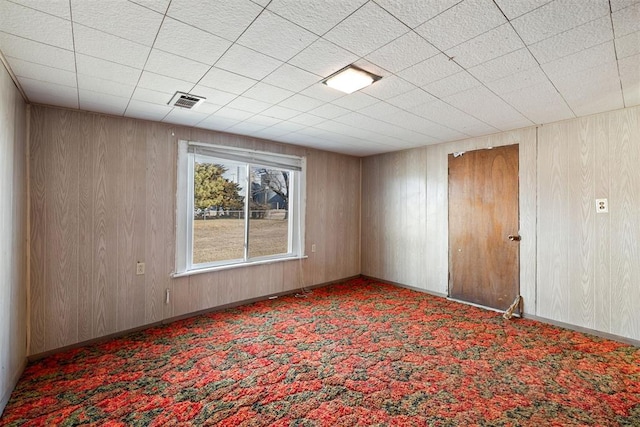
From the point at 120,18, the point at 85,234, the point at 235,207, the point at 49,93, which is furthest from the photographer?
the point at 235,207

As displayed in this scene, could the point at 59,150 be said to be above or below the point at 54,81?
below

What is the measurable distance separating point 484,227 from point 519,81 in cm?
227

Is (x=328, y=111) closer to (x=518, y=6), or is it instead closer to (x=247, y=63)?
(x=247, y=63)

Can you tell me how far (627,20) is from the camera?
1.59 meters

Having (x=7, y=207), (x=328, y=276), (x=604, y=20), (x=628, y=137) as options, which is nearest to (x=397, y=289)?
(x=328, y=276)

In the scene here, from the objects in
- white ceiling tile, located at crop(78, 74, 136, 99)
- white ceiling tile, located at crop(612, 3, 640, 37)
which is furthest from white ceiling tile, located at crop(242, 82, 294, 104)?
white ceiling tile, located at crop(612, 3, 640, 37)

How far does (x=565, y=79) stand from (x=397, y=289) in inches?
143

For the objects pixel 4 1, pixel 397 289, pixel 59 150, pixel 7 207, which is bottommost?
pixel 397 289

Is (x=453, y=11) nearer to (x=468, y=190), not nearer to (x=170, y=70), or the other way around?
(x=170, y=70)

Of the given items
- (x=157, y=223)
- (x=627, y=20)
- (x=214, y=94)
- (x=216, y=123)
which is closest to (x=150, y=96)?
(x=214, y=94)

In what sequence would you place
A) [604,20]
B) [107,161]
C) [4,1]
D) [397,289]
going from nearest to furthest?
[4,1], [604,20], [107,161], [397,289]

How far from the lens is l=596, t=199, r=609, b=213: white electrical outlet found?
3.13m

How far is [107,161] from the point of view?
313 cm

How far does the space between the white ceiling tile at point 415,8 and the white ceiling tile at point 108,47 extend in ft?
4.94
